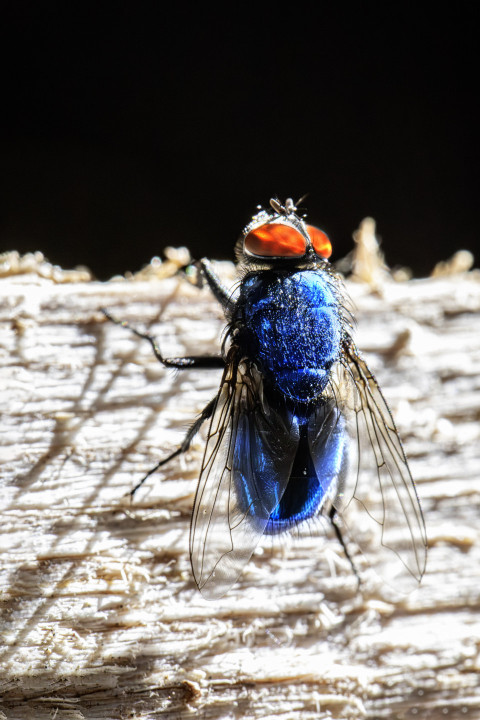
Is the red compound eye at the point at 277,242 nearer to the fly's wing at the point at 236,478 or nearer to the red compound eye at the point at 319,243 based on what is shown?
the red compound eye at the point at 319,243

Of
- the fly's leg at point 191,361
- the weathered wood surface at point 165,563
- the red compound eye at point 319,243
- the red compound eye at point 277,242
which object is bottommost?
the weathered wood surface at point 165,563

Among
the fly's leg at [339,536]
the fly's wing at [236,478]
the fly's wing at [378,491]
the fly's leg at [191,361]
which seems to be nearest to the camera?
the fly's wing at [236,478]

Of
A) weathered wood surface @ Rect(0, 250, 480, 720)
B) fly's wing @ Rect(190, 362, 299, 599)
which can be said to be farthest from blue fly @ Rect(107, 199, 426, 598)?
weathered wood surface @ Rect(0, 250, 480, 720)

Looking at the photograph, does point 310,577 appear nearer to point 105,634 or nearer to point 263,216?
point 105,634

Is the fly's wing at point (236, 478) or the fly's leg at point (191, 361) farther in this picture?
the fly's leg at point (191, 361)

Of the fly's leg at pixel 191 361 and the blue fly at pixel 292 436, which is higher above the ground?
the fly's leg at pixel 191 361

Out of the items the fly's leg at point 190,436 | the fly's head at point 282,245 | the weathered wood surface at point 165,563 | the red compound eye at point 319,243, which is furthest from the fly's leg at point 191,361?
the red compound eye at point 319,243

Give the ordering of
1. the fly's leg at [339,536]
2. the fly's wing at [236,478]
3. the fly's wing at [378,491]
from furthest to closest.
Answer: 1. the fly's leg at [339,536]
2. the fly's wing at [378,491]
3. the fly's wing at [236,478]
